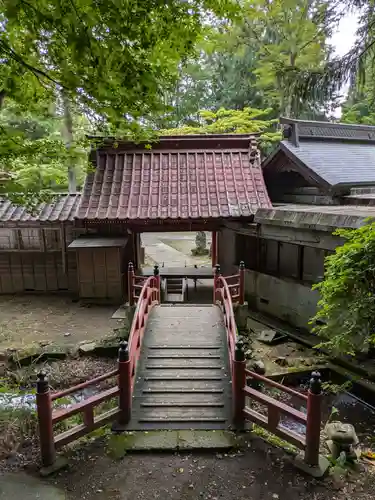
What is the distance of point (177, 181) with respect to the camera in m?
13.1

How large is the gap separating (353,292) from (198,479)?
11.8ft

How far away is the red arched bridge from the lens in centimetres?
537

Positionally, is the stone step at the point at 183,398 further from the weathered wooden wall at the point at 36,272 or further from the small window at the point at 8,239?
the small window at the point at 8,239

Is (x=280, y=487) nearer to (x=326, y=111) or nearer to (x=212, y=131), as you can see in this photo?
(x=212, y=131)

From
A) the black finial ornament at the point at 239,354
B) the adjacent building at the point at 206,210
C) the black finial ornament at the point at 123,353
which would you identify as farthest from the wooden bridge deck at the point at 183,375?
the adjacent building at the point at 206,210

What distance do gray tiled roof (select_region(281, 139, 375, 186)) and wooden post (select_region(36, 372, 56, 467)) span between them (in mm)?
9368

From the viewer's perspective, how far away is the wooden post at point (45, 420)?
206 inches

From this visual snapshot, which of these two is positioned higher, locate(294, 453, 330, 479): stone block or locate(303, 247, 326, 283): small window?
locate(303, 247, 326, 283): small window

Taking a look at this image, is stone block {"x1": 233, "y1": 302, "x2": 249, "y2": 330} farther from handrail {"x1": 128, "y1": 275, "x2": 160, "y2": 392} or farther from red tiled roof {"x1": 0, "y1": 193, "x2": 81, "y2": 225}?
red tiled roof {"x1": 0, "y1": 193, "x2": 81, "y2": 225}

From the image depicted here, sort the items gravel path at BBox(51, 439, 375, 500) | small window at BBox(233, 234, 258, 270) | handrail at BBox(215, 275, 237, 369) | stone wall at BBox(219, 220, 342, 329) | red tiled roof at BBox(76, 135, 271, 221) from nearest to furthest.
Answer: gravel path at BBox(51, 439, 375, 500), handrail at BBox(215, 275, 237, 369), stone wall at BBox(219, 220, 342, 329), red tiled roof at BBox(76, 135, 271, 221), small window at BBox(233, 234, 258, 270)

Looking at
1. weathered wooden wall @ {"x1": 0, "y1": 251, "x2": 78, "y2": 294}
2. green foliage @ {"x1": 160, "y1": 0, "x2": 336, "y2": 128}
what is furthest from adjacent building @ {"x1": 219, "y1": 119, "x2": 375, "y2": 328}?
weathered wooden wall @ {"x1": 0, "y1": 251, "x2": 78, "y2": 294}

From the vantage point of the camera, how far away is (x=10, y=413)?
6.40 metres

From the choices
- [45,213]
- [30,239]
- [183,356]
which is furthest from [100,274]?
[183,356]

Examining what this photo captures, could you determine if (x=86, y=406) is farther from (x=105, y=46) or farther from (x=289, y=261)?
(x=289, y=261)
